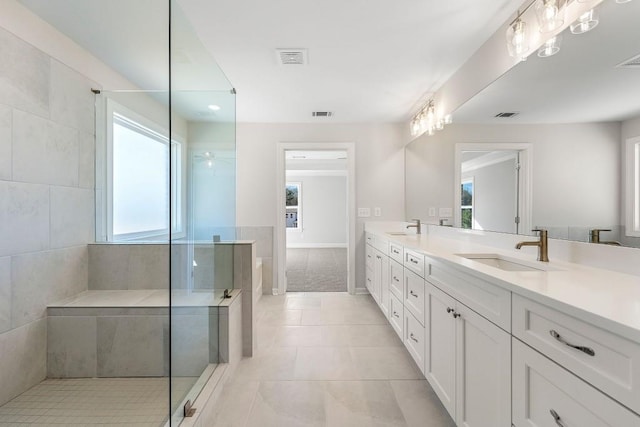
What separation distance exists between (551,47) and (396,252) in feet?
5.30

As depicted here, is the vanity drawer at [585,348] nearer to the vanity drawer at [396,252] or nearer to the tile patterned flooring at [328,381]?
the tile patterned flooring at [328,381]

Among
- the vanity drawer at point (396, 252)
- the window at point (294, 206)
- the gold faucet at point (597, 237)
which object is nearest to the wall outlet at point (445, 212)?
the vanity drawer at point (396, 252)

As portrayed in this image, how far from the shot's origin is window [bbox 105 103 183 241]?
91.2 inches

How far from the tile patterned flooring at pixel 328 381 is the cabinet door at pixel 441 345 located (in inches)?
7.1

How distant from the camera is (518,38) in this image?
163 cm

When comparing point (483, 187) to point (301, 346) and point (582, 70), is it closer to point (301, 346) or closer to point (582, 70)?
point (582, 70)

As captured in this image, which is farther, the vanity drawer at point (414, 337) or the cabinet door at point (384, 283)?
the cabinet door at point (384, 283)

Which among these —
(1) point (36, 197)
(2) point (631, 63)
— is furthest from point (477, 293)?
(1) point (36, 197)

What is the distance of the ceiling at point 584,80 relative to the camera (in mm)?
1160

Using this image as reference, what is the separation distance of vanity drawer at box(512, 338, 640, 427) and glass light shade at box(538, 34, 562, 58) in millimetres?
1417

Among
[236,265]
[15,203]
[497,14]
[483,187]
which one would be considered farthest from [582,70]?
[15,203]

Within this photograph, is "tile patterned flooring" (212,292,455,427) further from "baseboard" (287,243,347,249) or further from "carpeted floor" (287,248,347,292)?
"baseboard" (287,243,347,249)

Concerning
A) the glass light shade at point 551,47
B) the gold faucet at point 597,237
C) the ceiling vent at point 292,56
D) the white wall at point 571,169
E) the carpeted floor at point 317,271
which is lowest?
the carpeted floor at point 317,271

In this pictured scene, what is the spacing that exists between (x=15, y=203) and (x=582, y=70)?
3.00m
